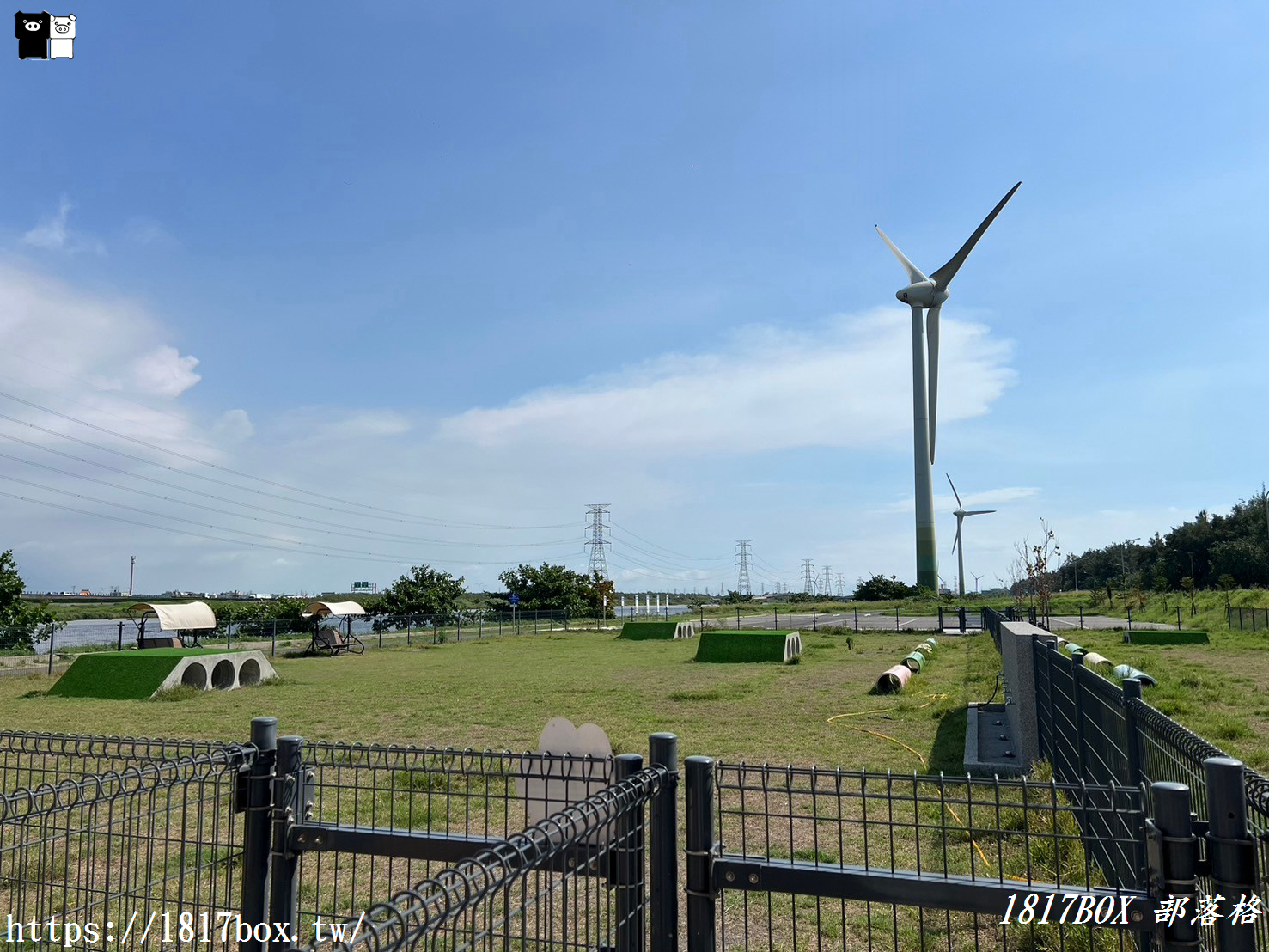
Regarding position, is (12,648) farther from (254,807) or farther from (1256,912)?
(1256,912)

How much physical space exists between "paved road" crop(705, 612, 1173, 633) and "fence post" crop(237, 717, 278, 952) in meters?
33.5

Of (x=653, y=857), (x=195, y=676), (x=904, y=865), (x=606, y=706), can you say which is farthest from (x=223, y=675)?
(x=653, y=857)

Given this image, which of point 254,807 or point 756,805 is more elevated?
point 254,807

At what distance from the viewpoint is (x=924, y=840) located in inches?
283

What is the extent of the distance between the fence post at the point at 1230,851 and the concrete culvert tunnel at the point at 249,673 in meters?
21.5

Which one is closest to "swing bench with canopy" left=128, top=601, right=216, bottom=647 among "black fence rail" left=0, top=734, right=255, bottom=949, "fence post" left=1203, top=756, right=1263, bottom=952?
"black fence rail" left=0, top=734, right=255, bottom=949

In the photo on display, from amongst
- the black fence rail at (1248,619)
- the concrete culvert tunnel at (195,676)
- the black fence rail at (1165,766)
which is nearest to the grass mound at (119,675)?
the concrete culvert tunnel at (195,676)

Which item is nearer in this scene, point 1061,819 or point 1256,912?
point 1256,912

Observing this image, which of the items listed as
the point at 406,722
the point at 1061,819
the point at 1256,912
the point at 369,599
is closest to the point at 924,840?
the point at 1061,819

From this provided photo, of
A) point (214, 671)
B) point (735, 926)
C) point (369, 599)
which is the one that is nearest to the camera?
point (735, 926)

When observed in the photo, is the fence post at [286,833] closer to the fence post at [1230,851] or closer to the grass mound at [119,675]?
the fence post at [1230,851]

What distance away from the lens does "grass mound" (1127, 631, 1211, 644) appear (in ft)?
88.2

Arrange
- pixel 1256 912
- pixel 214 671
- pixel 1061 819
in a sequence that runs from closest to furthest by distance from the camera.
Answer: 1. pixel 1256 912
2. pixel 1061 819
3. pixel 214 671

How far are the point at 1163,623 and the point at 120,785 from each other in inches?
1617
